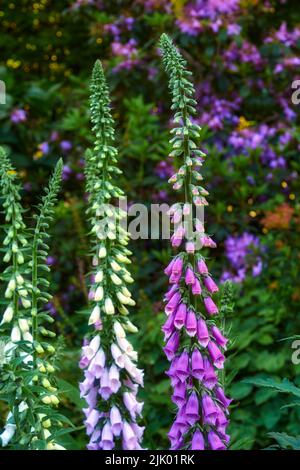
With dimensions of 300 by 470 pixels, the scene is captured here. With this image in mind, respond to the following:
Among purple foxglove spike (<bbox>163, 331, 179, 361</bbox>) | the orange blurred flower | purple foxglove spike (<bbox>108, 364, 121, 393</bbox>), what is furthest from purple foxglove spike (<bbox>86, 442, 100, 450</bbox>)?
the orange blurred flower

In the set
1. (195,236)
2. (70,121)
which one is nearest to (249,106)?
(70,121)

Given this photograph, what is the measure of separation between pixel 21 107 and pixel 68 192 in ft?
3.49

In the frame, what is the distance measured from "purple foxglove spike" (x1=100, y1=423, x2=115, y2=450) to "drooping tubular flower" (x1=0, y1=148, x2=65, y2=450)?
0.18 metres

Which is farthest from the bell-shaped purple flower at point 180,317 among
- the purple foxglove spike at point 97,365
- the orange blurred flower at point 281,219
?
the orange blurred flower at point 281,219

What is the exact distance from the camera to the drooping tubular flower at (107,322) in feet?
8.80

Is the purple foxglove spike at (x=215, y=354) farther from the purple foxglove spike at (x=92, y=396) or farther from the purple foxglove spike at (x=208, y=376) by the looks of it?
the purple foxglove spike at (x=92, y=396)

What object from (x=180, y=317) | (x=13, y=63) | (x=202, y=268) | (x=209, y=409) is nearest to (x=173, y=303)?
(x=180, y=317)

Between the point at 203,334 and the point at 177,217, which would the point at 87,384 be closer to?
the point at 203,334

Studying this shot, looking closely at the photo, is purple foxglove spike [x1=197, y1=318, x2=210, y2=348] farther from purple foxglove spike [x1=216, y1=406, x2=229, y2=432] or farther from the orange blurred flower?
the orange blurred flower

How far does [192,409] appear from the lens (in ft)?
8.46

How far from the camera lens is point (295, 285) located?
16.6 feet

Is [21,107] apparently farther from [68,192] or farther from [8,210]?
[8,210]

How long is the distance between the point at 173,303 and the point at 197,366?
9.2 inches

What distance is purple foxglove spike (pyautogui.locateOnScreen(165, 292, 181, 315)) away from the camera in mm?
2607
